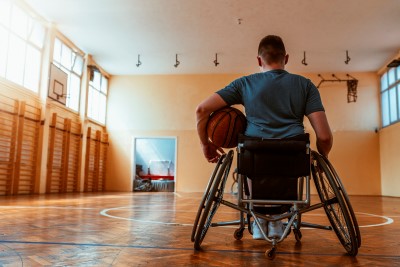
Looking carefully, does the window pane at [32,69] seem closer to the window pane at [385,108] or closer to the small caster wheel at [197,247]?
the small caster wheel at [197,247]

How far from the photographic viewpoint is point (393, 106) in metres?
10.9

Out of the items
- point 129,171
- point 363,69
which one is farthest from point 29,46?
point 363,69

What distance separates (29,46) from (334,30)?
23.9 feet

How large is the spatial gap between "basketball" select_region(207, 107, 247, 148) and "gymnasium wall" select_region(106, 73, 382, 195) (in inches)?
407

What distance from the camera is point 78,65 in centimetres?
1061

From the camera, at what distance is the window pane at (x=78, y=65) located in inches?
409

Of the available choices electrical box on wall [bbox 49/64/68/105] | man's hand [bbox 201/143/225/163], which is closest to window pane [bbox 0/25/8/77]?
electrical box on wall [bbox 49/64/68/105]

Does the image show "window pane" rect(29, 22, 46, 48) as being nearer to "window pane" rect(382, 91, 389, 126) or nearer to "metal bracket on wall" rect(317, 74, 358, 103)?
"metal bracket on wall" rect(317, 74, 358, 103)

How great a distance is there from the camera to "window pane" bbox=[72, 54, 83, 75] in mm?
10397

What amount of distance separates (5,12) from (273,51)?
283 inches

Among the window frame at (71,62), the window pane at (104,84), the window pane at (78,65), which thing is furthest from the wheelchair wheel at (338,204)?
the window pane at (104,84)

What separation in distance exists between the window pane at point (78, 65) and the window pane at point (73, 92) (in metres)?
0.17

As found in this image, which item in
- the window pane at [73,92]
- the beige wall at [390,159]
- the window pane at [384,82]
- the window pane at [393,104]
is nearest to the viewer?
the window pane at [73,92]

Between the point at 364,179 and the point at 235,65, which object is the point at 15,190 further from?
the point at 364,179
